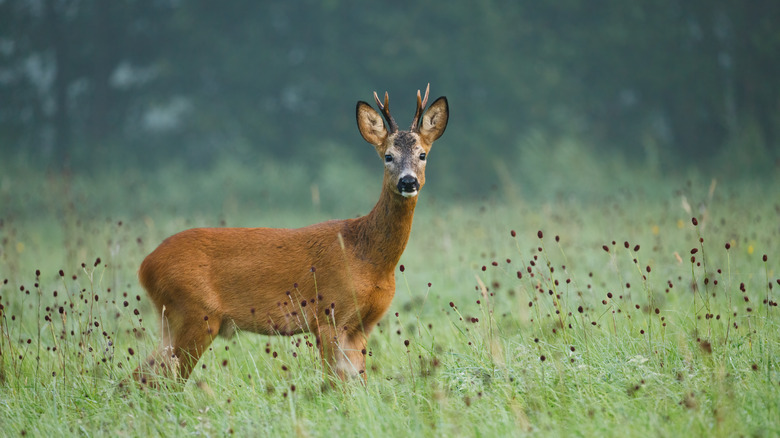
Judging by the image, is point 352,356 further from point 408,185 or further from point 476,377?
point 408,185

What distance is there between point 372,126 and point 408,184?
648 mm

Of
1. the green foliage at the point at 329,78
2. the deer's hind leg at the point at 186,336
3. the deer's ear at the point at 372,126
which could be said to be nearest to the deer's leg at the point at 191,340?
the deer's hind leg at the point at 186,336

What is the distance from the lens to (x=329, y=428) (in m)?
3.01

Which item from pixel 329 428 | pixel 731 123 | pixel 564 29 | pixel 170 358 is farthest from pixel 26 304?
pixel 564 29

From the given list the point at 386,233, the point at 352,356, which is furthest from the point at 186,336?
the point at 386,233

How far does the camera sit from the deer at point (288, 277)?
3.88m

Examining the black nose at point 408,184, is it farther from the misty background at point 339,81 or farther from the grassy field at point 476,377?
the misty background at point 339,81

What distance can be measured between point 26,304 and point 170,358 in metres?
3.27

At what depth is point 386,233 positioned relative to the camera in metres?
4.04

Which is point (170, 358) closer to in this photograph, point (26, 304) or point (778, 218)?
point (26, 304)

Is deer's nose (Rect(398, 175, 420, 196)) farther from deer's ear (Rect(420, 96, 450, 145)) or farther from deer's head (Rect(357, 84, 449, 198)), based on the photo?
deer's ear (Rect(420, 96, 450, 145))

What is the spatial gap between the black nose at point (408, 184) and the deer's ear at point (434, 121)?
0.55 meters

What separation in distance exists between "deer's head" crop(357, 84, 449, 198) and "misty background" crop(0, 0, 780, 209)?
1407cm

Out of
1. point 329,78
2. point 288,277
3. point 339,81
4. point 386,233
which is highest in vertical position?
point 329,78
